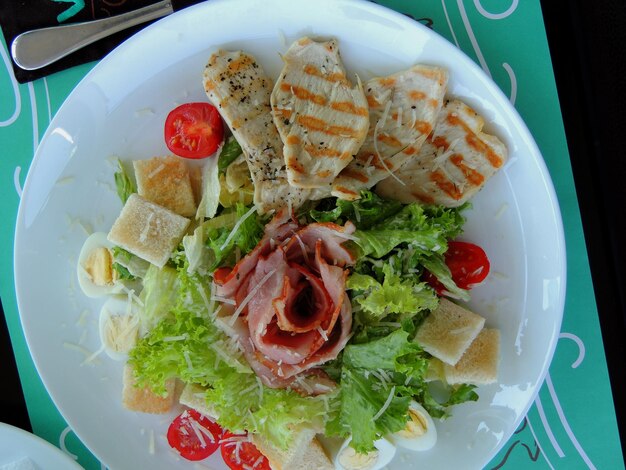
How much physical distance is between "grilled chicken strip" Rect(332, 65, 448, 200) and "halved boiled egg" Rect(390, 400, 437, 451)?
1.10m

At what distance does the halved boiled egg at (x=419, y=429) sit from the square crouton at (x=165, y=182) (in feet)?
4.79

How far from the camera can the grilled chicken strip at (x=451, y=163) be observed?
2666mm

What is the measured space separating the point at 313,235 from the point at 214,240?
450 mm

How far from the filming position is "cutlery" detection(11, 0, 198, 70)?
9.55 ft

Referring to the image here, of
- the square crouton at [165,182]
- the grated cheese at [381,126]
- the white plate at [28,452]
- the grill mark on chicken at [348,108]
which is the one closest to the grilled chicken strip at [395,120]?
the grated cheese at [381,126]

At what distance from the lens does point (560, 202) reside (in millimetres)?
3020

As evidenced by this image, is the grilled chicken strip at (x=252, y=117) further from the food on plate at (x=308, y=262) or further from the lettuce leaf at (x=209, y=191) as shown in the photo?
the lettuce leaf at (x=209, y=191)

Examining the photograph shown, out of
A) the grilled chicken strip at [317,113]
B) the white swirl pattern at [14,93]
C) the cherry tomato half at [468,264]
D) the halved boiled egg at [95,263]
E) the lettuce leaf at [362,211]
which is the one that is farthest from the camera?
the white swirl pattern at [14,93]

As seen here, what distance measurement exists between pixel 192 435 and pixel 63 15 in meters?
2.16

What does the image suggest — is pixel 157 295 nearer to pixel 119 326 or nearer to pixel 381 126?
pixel 119 326

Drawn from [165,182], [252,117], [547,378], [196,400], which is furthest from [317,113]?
[547,378]

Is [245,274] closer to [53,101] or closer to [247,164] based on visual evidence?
[247,164]

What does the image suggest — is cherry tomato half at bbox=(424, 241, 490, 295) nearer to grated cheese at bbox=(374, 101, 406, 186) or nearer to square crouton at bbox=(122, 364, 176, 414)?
grated cheese at bbox=(374, 101, 406, 186)

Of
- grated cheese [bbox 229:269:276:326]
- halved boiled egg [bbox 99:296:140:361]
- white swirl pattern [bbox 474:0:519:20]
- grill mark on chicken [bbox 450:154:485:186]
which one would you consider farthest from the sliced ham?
white swirl pattern [bbox 474:0:519:20]
